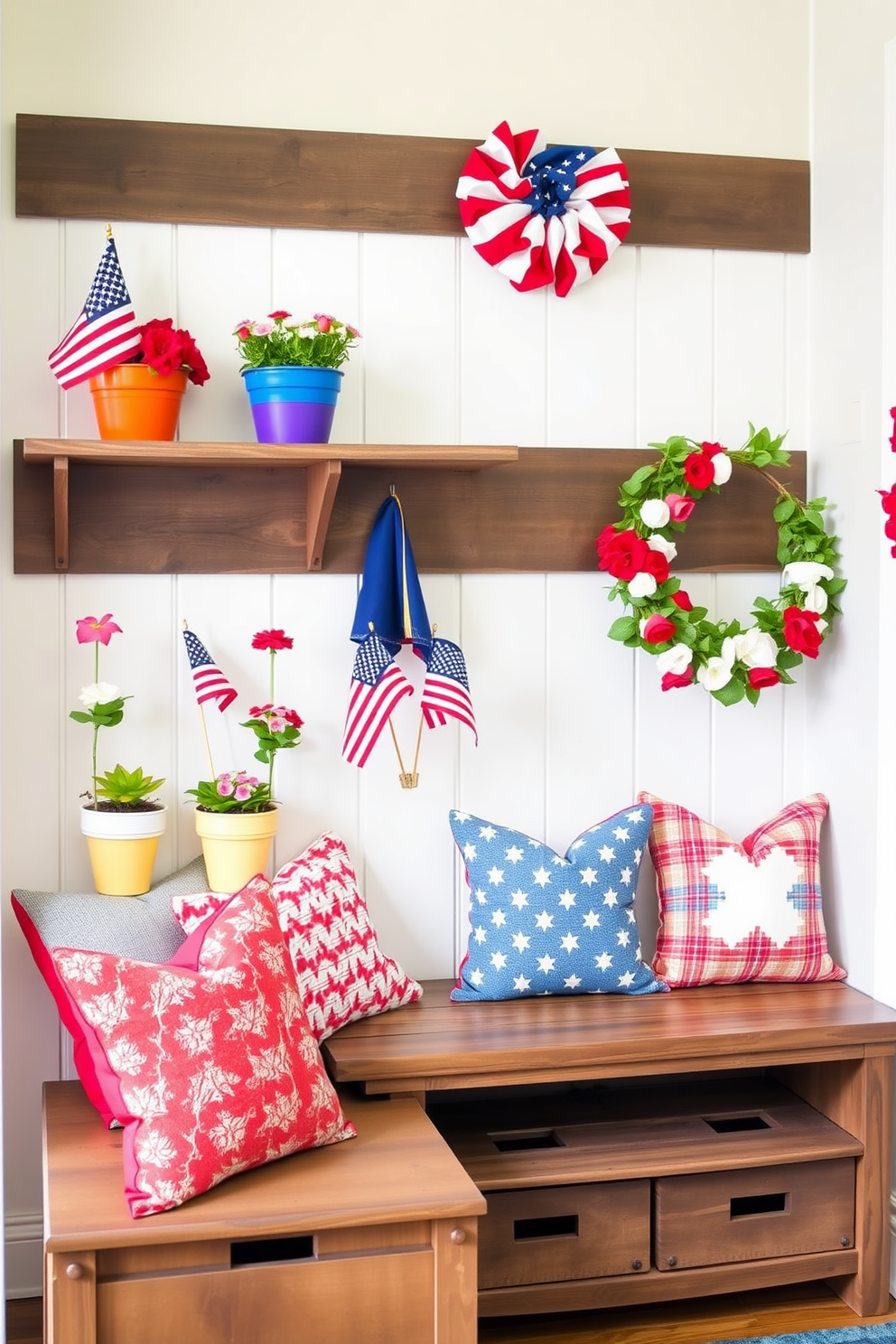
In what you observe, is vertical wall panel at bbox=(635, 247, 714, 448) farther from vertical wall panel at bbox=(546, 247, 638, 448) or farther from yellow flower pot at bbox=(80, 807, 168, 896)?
yellow flower pot at bbox=(80, 807, 168, 896)

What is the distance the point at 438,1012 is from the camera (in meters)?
2.36

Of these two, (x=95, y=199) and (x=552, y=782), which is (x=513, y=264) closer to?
(x=95, y=199)

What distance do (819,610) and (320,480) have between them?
984mm

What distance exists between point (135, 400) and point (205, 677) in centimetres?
49

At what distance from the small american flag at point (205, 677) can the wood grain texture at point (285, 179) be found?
770mm

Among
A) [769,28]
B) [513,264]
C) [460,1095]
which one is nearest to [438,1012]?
[460,1095]

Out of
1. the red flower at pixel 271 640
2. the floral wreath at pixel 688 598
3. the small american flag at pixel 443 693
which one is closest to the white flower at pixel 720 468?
the floral wreath at pixel 688 598

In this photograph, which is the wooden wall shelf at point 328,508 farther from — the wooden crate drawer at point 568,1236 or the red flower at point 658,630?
the wooden crate drawer at point 568,1236

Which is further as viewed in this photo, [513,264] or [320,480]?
[513,264]

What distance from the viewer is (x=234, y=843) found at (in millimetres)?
2309

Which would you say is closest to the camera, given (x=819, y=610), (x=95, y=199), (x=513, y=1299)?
(x=513, y=1299)

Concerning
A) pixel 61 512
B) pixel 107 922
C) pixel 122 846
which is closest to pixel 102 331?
pixel 61 512

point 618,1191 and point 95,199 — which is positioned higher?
point 95,199

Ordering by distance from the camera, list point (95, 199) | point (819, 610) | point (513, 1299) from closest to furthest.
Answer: point (513, 1299), point (95, 199), point (819, 610)
